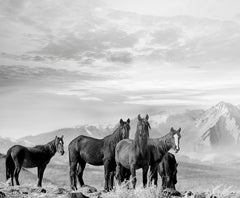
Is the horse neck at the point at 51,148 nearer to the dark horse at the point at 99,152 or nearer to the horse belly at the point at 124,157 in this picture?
the dark horse at the point at 99,152

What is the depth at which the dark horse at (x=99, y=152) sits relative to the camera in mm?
15258

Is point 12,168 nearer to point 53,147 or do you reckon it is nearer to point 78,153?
point 53,147

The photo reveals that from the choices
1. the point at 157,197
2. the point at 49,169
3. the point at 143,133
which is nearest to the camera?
the point at 157,197

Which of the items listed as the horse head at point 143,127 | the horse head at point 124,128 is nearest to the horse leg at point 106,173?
the horse head at point 124,128

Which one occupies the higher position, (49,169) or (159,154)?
(159,154)

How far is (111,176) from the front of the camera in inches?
606

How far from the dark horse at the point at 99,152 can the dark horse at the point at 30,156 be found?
3.45ft

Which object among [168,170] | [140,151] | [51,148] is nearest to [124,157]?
[140,151]

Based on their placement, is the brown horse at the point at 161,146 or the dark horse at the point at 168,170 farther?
the dark horse at the point at 168,170

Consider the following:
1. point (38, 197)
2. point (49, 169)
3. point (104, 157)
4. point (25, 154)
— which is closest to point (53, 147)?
point (25, 154)

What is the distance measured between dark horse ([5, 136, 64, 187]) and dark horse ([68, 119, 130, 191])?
105 centimetres

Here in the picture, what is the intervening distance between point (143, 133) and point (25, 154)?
637 cm

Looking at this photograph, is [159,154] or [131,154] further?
[159,154]

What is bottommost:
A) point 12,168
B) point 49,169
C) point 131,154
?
point 49,169
